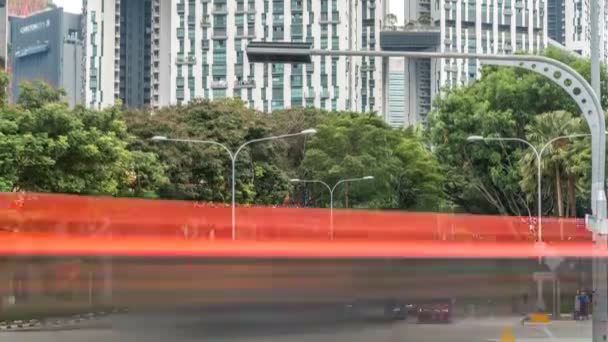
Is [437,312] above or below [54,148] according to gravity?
below

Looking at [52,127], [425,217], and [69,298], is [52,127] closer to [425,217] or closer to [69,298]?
[425,217]

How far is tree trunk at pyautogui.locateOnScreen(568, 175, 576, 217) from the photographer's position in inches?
1425

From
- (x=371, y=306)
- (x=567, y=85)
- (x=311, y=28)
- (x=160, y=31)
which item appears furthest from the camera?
(x=160, y=31)

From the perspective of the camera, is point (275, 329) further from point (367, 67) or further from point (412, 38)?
point (367, 67)

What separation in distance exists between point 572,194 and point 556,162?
1.54 m

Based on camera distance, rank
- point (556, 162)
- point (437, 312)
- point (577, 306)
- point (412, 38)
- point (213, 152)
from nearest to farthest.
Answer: point (437, 312)
point (577, 306)
point (556, 162)
point (213, 152)
point (412, 38)

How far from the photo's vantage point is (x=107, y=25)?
423 feet

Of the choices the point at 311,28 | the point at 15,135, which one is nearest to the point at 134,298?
the point at 15,135

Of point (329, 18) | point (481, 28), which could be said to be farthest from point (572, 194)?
point (481, 28)

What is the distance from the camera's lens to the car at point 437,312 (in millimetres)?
8523

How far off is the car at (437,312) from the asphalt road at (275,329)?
0.19ft

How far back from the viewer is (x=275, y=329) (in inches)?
294

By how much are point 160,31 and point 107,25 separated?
908cm

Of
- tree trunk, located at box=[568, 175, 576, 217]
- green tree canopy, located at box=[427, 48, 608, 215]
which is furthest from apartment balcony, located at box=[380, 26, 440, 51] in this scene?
tree trunk, located at box=[568, 175, 576, 217]
